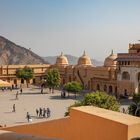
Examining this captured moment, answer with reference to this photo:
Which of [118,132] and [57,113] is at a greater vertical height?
[118,132]

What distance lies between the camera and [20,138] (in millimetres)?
4371

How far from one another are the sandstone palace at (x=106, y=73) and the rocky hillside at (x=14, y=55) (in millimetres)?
73113

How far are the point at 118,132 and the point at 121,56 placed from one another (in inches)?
1391

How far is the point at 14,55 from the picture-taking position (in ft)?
445

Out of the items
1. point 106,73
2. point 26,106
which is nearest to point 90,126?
point 26,106

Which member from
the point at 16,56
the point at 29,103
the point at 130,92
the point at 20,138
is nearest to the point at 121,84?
the point at 130,92

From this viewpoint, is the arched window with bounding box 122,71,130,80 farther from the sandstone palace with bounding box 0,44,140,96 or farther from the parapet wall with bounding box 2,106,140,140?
the parapet wall with bounding box 2,106,140,140

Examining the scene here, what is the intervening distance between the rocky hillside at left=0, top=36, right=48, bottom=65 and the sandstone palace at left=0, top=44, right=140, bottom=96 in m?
73.1

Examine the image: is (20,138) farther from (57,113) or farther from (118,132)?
(57,113)

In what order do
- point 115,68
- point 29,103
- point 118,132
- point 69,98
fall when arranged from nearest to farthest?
point 118,132, point 29,103, point 69,98, point 115,68

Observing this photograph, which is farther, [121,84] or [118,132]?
[121,84]

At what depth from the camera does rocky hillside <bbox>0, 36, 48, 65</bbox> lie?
13131cm

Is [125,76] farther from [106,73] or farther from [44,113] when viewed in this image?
[44,113]

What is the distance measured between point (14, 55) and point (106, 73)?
9365cm
